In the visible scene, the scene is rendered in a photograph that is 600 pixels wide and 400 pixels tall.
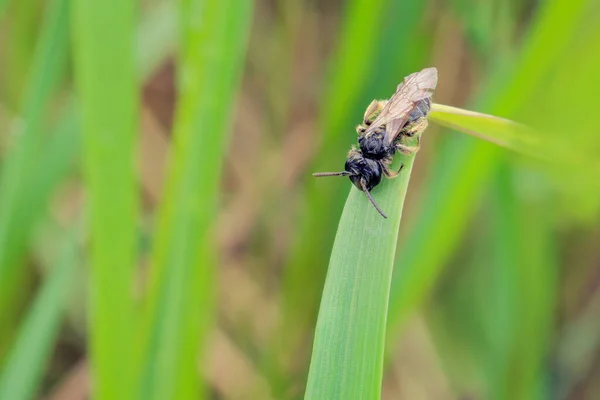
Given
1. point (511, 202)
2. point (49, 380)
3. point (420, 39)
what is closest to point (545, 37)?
point (511, 202)

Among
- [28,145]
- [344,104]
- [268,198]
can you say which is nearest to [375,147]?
[344,104]

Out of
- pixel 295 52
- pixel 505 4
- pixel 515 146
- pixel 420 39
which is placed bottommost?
pixel 515 146

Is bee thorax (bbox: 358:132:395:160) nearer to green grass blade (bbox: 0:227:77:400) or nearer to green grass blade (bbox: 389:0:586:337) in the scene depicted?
green grass blade (bbox: 389:0:586:337)

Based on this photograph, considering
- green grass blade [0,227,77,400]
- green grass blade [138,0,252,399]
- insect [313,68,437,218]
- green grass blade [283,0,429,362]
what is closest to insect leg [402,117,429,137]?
insect [313,68,437,218]

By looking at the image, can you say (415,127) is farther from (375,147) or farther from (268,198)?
(268,198)

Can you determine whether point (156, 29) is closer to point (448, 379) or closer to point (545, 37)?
point (545, 37)

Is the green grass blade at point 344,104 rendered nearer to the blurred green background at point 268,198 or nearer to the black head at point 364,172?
the blurred green background at point 268,198
